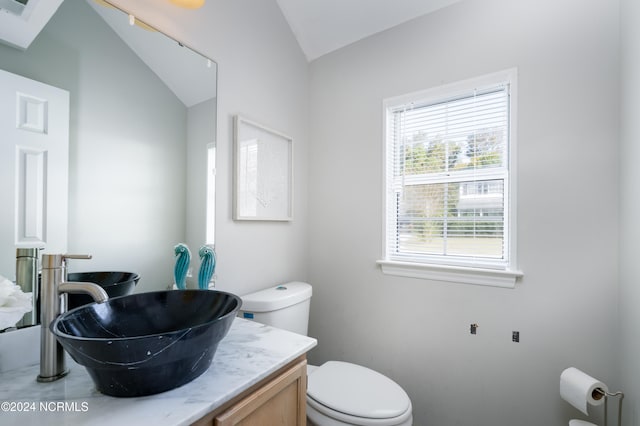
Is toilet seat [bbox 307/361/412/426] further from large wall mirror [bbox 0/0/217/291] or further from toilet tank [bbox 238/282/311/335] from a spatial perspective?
large wall mirror [bbox 0/0/217/291]

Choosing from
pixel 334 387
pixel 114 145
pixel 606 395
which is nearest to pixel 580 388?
pixel 606 395

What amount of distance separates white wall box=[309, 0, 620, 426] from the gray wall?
103 centimetres

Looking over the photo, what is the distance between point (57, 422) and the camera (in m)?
0.57

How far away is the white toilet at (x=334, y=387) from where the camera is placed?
113cm

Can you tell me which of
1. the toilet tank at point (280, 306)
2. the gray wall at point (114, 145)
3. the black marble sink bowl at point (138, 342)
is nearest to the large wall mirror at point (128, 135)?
the gray wall at point (114, 145)

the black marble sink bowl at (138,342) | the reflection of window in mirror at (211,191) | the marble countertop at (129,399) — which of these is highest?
the reflection of window in mirror at (211,191)

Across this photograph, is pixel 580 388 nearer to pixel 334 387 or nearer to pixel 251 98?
pixel 334 387

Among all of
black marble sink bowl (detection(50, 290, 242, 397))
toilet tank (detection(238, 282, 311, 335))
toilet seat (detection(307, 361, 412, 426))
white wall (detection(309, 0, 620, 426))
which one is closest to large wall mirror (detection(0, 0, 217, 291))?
black marble sink bowl (detection(50, 290, 242, 397))

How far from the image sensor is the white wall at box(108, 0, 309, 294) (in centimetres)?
137

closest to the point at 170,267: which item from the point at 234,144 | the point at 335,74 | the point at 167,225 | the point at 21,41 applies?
the point at 167,225

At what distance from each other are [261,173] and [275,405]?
1.15 metres

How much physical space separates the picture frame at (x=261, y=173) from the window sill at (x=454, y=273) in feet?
2.30

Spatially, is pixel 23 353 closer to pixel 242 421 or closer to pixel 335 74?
pixel 242 421

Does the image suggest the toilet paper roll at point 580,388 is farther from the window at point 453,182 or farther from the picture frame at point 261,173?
the picture frame at point 261,173
